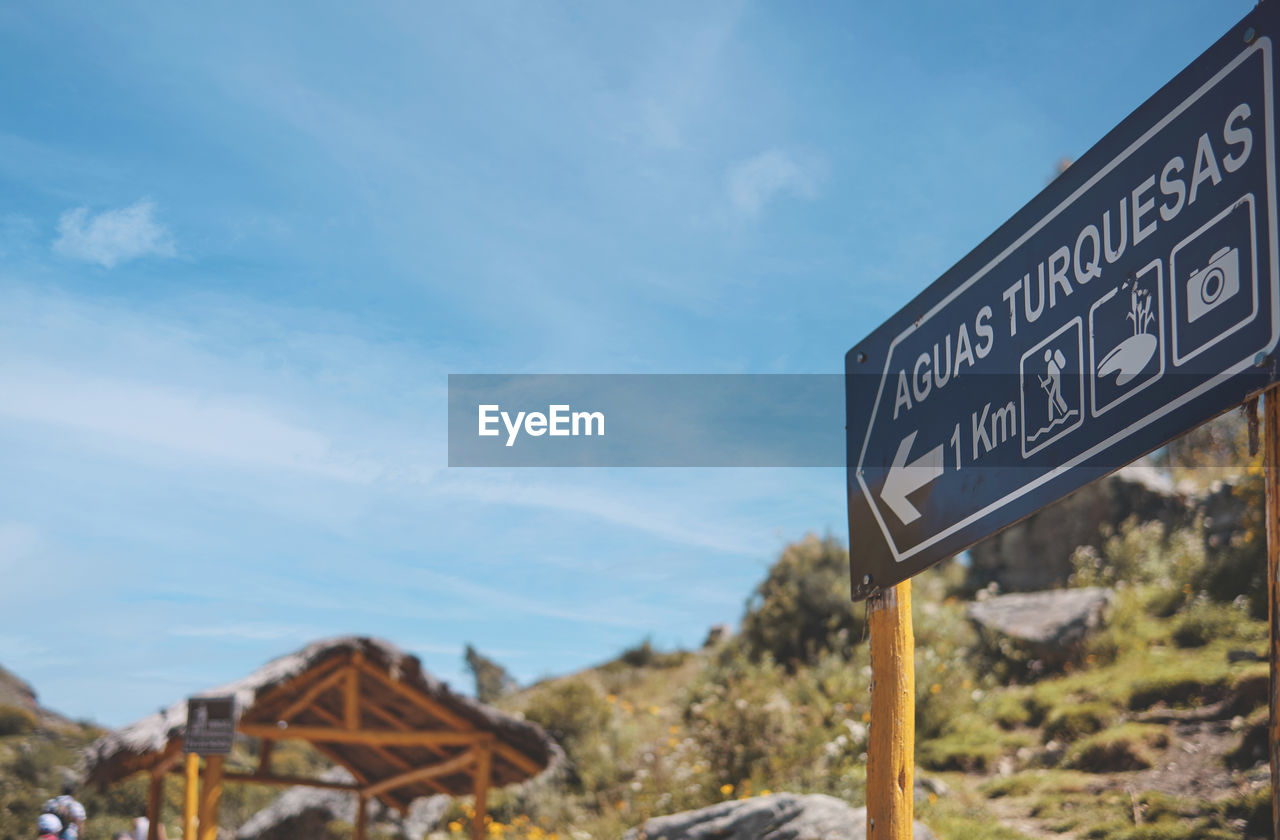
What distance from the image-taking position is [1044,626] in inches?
567

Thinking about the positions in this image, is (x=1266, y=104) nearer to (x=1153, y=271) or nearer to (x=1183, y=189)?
(x=1183, y=189)

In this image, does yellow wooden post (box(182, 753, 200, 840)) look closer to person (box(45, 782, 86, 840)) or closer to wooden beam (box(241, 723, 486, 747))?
wooden beam (box(241, 723, 486, 747))

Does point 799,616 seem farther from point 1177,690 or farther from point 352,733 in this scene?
point 352,733

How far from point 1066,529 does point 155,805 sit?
60.7 ft

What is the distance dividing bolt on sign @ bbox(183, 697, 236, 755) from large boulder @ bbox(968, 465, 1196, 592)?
15.1m

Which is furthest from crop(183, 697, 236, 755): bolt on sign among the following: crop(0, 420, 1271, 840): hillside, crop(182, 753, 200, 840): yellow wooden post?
crop(0, 420, 1271, 840): hillside

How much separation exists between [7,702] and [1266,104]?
31340mm

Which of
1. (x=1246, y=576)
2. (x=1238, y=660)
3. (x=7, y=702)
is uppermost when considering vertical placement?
(x=1246, y=576)

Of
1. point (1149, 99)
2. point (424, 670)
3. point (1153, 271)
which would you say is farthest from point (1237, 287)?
point (424, 670)

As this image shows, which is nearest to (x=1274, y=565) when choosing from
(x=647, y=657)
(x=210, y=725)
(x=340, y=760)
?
(x=210, y=725)

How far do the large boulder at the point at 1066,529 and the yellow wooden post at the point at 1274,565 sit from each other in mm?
18652

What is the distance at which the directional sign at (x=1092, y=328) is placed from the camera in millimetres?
1898

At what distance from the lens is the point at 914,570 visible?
2.89m

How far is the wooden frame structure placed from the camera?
898 centimetres
